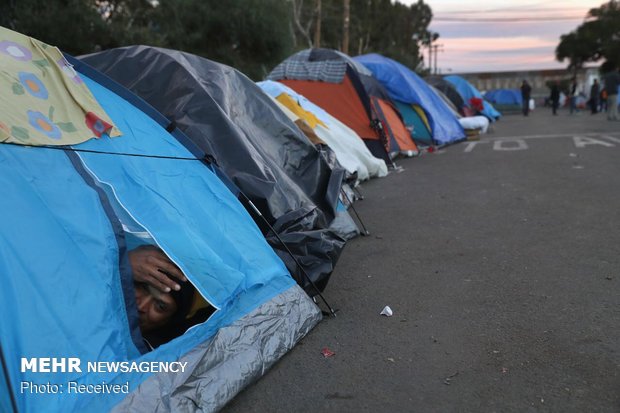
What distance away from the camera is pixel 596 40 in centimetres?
5491

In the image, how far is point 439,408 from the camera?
2559 mm

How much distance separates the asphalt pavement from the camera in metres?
2.68

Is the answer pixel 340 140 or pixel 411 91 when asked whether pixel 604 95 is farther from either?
pixel 340 140

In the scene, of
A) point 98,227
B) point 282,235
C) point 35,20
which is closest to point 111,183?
point 98,227

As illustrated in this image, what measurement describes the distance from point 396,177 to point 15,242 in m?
7.69

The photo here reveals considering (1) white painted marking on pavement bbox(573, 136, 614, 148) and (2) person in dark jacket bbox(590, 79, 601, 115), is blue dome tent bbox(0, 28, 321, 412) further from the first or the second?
(2) person in dark jacket bbox(590, 79, 601, 115)

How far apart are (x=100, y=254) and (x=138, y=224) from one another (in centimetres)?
35

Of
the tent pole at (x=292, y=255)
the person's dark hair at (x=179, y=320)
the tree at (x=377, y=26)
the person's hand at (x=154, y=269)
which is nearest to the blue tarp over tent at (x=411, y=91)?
the tent pole at (x=292, y=255)

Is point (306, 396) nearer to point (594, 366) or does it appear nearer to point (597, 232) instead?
point (594, 366)

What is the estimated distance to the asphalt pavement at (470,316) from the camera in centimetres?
268

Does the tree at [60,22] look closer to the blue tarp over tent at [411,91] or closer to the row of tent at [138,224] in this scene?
the blue tarp over tent at [411,91]

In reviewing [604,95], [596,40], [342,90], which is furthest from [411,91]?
[596,40]

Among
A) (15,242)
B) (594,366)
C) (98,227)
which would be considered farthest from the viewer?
(594,366)

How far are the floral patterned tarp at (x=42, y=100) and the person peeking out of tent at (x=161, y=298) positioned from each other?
76 centimetres
